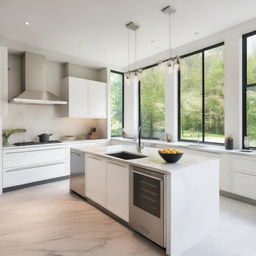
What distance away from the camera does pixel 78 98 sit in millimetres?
5180

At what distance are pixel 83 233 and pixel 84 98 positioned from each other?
3.62 meters

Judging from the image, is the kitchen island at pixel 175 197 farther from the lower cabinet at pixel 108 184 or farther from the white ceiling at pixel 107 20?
the white ceiling at pixel 107 20

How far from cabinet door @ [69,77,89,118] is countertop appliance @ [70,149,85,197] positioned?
5.51ft

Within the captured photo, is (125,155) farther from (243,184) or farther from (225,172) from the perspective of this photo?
(243,184)

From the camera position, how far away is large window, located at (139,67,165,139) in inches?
212

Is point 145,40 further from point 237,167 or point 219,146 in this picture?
point 237,167

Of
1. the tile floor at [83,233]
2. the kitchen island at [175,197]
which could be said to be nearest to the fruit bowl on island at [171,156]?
the kitchen island at [175,197]

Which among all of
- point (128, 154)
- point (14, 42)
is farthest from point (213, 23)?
point (14, 42)

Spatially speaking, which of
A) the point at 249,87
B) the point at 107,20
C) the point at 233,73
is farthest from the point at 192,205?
the point at 107,20

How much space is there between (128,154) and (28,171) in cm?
238

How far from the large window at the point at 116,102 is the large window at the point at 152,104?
724 millimetres

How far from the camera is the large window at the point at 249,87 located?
3572 mm

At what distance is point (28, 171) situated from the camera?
4141 millimetres

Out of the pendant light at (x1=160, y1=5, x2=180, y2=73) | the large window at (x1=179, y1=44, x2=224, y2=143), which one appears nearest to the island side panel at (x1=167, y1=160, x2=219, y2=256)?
the pendant light at (x1=160, y1=5, x2=180, y2=73)
